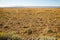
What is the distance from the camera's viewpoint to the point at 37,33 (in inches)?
269

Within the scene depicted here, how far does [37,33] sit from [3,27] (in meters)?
1.39

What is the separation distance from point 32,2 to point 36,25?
2.98 ft

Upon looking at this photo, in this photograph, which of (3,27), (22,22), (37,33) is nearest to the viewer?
(37,33)

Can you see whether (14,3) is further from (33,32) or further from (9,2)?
(33,32)

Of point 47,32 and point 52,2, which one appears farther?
point 52,2

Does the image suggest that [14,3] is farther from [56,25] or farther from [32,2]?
[56,25]

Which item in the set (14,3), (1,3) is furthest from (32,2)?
(1,3)

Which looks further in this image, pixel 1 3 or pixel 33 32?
pixel 1 3

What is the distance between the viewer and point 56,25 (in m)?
7.63

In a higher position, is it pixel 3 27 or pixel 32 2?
pixel 32 2

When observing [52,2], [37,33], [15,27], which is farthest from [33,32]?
[52,2]

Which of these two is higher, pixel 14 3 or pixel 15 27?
pixel 14 3

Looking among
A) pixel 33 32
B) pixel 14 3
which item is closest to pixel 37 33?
pixel 33 32

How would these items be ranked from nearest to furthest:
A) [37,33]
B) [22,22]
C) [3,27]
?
[37,33] < [3,27] < [22,22]
